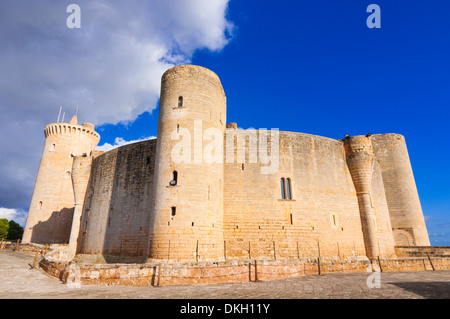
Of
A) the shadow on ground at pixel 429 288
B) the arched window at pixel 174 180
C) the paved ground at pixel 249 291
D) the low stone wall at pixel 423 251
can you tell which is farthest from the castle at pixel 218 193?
the shadow on ground at pixel 429 288

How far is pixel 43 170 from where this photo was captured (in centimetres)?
3166

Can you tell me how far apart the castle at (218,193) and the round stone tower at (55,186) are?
8.65m

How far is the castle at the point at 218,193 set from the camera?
48.6ft

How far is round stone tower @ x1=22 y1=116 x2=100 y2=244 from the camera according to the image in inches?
1166

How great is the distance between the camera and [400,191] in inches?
1083

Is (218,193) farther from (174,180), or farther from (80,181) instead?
(80,181)

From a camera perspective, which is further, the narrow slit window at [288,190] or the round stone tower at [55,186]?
the round stone tower at [55,186]

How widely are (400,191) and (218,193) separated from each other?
21.9 meters

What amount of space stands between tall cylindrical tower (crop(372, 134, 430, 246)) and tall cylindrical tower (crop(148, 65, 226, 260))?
818 inches

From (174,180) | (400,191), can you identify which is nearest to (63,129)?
(174,180)

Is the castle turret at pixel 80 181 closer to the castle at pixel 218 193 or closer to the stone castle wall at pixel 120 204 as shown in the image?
the castle at pixel 218 193

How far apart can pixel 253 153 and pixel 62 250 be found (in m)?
16.6

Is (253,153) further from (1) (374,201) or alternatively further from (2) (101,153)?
(2) (101,153)

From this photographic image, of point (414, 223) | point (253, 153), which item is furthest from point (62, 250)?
point (414, 223)
